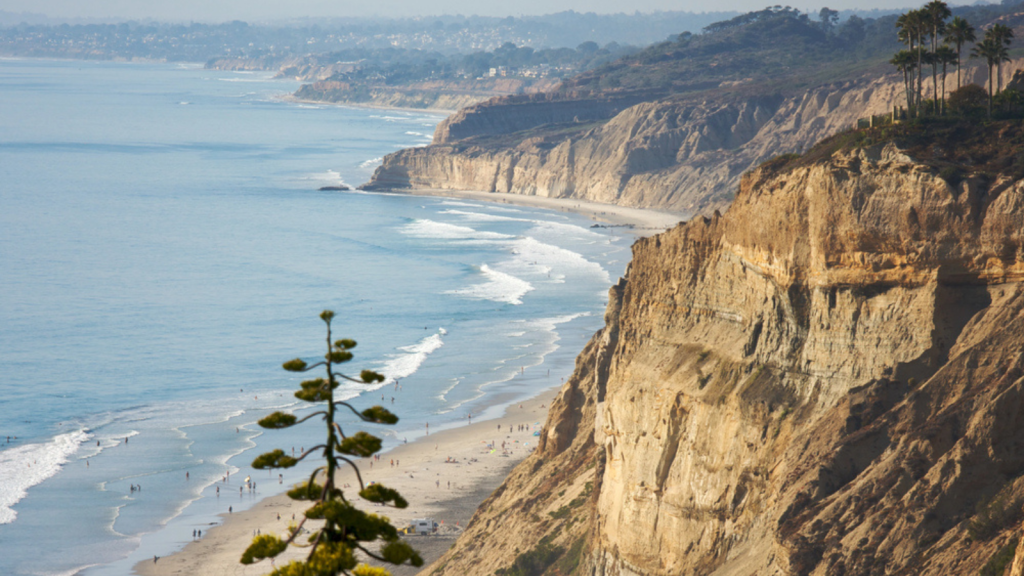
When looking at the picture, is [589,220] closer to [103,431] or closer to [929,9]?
[103,431]

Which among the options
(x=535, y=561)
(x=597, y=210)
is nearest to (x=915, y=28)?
(x=535, y=561)

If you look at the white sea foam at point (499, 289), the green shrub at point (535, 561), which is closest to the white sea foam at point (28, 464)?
the green shrub at point (535, 561)

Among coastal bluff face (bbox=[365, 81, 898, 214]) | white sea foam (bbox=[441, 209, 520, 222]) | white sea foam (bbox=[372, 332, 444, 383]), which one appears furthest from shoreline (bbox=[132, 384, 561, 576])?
coastal bluff face (bbox=[365, 81, 898, 214])

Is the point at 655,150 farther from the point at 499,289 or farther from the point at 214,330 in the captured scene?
the point at 214,330

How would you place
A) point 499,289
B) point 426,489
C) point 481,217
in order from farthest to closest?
point 481,217
point 499,289
point 426,489

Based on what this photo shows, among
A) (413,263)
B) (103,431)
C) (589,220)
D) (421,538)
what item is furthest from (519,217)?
(421,538)

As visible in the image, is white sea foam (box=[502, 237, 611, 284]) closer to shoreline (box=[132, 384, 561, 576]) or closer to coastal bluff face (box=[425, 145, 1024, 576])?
shoreline (box=[132, 384, 561, 576])

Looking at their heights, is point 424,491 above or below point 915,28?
below

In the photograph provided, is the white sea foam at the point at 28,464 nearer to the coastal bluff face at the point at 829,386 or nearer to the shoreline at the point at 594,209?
the coastal bluff face at the point at 829,386
